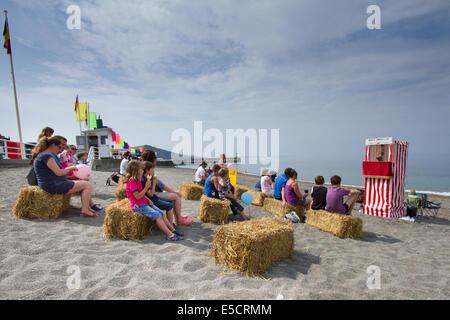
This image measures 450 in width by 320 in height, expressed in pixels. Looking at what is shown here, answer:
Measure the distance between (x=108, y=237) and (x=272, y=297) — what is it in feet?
9.98

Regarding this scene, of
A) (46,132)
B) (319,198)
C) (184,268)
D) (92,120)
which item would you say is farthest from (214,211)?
(92,120)

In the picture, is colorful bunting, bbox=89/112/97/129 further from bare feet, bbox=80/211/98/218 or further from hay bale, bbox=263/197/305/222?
hay bale, bbox=263/197/305/222

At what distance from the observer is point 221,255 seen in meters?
3.24

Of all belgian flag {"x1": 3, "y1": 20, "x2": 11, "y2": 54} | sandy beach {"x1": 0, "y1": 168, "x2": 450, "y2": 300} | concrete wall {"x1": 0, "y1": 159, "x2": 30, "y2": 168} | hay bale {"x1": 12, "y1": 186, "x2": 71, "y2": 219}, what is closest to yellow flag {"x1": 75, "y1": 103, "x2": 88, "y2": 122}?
belgian flag {"x1": 3, "y1": 20, "x2": 11, "y2": 54}

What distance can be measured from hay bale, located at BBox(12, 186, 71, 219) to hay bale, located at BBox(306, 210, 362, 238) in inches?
240

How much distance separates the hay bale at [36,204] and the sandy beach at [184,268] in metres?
0.20

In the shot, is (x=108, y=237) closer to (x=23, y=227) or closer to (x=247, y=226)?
(x=23, y=227)

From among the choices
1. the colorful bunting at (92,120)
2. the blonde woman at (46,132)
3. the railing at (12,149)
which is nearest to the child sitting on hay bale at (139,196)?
the blonde woman at (46,132)

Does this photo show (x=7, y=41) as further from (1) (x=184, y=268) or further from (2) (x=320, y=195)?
(2) (x=320, y=195)

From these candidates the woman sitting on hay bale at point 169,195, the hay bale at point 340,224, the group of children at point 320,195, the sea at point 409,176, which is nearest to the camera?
the woman sitting on hay bale at point 169,195

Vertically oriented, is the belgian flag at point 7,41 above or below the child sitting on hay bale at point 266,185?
above

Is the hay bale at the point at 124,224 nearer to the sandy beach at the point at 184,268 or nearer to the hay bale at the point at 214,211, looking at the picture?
the sandy beach at the point at 184,268

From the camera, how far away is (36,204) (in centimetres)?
474

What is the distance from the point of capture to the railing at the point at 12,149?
15664 mm
